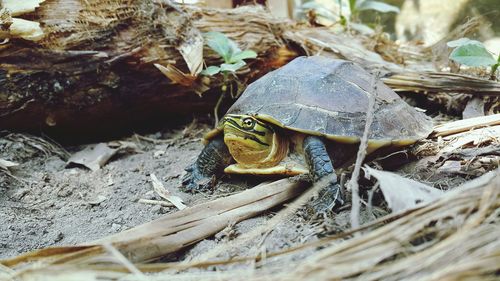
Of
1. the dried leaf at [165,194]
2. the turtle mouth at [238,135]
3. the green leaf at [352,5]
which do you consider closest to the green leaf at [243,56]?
the turtle mouth at [238,135]

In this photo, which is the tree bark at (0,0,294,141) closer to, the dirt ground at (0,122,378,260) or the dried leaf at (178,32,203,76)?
the dried leaf at (178,32,203,76)

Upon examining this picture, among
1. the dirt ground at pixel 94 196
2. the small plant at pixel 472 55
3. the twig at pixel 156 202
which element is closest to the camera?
the dirt ground at pixel 94 196

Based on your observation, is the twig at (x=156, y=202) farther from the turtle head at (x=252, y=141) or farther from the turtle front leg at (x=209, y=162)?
the turtle head at (x=252, y=141)

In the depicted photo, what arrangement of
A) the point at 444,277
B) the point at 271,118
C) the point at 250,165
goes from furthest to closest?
the point at 250,165 → the point at 271,118 → the point at 444,277

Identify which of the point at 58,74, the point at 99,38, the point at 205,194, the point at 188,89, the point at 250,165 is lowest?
the point at 205,194

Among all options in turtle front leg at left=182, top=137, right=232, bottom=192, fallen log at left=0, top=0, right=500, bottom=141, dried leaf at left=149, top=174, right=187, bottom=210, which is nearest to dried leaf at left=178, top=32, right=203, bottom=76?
fallen log at left=0, top=0, right=500, bottom=141

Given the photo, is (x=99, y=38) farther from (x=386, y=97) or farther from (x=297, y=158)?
(x=386, y=97)

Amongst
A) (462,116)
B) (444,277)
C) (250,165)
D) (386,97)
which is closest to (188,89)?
(250,165)
